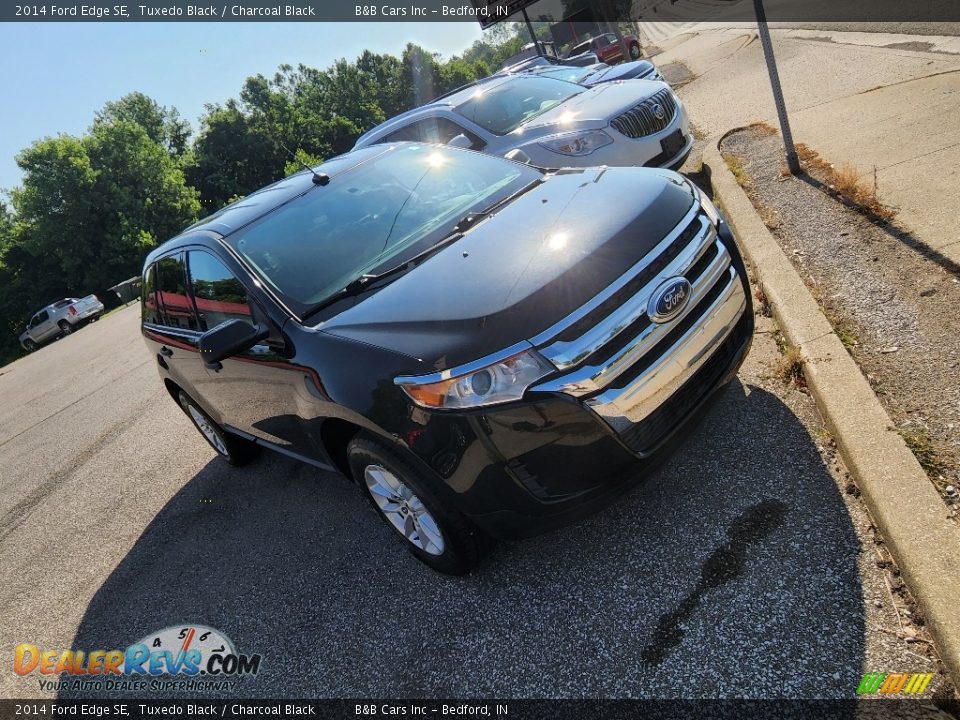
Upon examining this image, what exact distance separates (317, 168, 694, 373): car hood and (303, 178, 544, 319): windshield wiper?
81 mm

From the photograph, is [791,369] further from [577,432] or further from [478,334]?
[478,334]

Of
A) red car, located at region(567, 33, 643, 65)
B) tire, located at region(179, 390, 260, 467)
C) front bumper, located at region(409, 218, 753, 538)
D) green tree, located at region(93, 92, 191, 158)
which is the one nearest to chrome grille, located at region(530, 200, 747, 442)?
front bumper, located at region(409, 218, 753, 538)

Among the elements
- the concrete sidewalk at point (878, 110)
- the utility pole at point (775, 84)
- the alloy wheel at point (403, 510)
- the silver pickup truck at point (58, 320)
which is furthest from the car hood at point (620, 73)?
the silver pickup truck at point (58, 320)

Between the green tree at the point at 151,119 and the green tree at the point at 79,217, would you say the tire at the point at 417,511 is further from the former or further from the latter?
the green tree at the point at 151,119

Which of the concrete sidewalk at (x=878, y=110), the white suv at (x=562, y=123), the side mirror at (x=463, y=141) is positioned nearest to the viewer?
the concrete sidewalk at (x=878, y=110)

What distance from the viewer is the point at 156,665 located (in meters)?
3.27

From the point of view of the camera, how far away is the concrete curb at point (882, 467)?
6.53ft

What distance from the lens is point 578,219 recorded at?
9.48 feet

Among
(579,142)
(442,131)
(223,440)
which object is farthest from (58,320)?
(579,142)

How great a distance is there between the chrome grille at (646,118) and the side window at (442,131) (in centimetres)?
176

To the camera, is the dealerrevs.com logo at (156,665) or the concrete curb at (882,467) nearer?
the concrete curb at (882,467)

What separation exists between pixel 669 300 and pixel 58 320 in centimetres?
3416

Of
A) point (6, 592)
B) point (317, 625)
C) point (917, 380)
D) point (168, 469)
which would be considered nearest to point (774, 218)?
point (917, 380)

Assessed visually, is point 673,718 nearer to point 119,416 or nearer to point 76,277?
point 119,416
